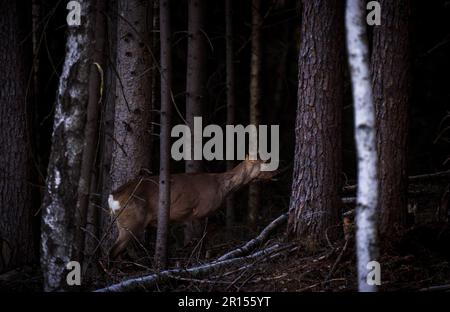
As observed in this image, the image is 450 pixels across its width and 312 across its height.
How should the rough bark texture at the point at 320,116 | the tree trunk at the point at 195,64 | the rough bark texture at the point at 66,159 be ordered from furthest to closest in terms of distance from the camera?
the tree trunk at the point at 195,64
the rough bark texture at the point at 320,116
the rough bark texture at the point at 66,159

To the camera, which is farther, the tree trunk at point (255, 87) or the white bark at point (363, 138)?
the tree trunk at point (255, 87)

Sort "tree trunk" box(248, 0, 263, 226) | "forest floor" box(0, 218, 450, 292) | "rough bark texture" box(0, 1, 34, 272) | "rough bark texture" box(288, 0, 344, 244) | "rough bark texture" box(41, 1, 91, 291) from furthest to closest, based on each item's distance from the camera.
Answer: "tree trunk" box(248, 0, 263, 226)
"rough bark texture" box(0, 1, 34, 272)
"rough bark texture" box(288, 0, 344, 244)
"forest floor" box(0, 218, 450, 292)
"rough bark texture" box(41, 1, 91, 291)

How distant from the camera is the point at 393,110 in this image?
7.60 meters

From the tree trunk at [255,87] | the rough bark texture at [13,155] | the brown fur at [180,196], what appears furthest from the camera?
the tree trunk at [255,87]

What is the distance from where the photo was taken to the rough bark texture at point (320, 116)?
26.3ft

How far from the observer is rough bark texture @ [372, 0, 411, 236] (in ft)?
24.9

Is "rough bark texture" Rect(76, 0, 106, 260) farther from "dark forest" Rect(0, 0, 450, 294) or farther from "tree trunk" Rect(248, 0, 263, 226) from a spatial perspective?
"tree trunk" Rect(248, 0, 263, 226)

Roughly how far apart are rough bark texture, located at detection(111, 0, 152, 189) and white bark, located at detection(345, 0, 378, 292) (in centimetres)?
484

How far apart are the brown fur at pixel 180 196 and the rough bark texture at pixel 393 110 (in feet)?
12.4

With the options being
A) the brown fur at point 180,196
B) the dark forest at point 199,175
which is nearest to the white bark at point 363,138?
the dark forest at point 199,175

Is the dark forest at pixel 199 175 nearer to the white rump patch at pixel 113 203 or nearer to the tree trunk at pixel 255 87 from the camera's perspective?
the white rump patch at pixel 113 203

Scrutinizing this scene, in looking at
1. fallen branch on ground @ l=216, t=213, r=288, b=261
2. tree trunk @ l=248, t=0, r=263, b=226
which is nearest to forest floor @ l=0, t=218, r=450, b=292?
fallen branch on ground @ l=216, t=213, r=288, b=261

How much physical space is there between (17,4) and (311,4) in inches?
200
